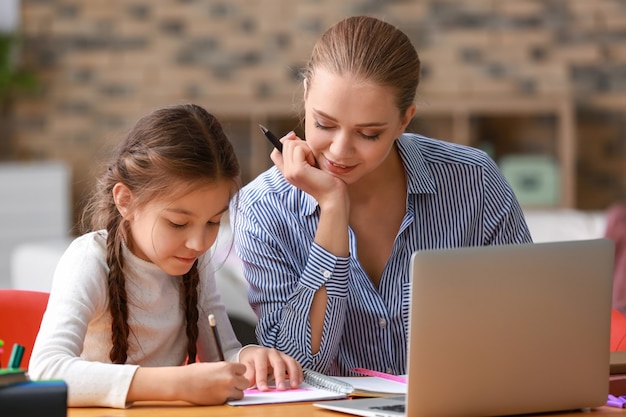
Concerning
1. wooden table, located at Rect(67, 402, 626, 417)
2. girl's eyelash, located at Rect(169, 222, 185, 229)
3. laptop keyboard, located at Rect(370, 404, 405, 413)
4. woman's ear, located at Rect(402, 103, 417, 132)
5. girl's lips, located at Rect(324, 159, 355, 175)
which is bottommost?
wooden table, located at Rect(67, 402, 626, 417)

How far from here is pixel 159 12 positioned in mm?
6445

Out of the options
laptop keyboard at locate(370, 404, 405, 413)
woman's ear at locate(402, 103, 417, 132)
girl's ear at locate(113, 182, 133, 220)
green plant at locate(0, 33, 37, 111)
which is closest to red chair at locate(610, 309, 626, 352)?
woman's ear at locate(402, 103, 417, 132)

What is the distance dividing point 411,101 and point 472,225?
0.90 ft

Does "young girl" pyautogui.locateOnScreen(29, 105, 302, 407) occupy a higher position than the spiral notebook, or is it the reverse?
"young girl" pyautogui.locateOnScreen(29, 105, 302, 407)

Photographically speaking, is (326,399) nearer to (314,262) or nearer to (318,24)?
(314,262)

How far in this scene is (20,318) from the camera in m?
1.90

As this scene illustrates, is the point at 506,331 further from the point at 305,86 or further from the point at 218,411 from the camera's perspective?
the point at 305,86

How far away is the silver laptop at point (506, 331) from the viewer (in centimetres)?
134

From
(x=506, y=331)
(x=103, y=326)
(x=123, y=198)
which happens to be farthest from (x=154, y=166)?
(x=506, y=331)

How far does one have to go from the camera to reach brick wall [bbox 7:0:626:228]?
6.24 m

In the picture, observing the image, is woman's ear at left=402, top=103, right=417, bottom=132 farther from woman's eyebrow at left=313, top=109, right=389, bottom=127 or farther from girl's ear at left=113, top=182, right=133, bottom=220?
girl's ear at left=113, top=182, right=133, bottom=220

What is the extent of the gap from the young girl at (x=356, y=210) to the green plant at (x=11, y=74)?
4525mm

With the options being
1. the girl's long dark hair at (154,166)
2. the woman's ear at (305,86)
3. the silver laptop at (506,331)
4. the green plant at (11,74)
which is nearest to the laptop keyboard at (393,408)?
the silver laptop at (506,331)

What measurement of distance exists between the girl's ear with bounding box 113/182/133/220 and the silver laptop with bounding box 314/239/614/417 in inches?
18.3
